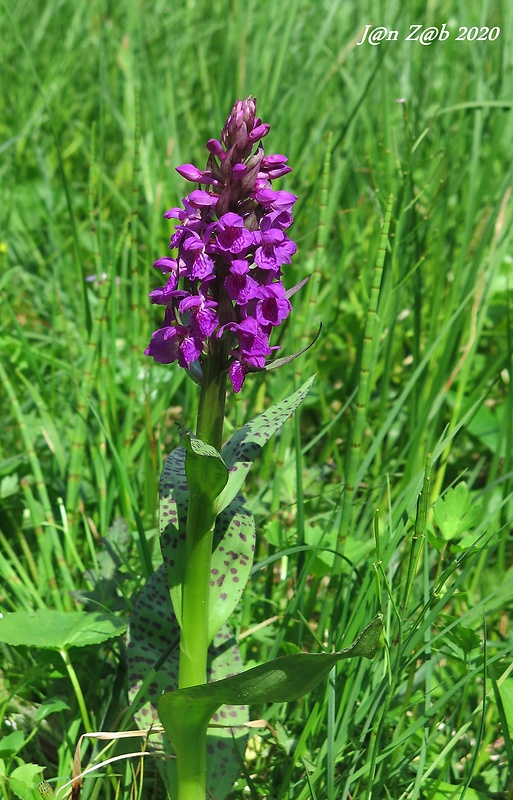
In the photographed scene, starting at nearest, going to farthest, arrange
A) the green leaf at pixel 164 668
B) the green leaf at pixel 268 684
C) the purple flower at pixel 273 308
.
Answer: the green leaf at pixel 268 684, the purple flower at pixel 273 308, the green leaf at pixel 164 668

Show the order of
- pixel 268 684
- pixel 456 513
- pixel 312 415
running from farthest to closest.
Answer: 1. pixel 312 415
2. pixel 456 513
3. pixel 268 684

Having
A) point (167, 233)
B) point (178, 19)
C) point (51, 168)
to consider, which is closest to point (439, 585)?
Answer: point (167, 233)

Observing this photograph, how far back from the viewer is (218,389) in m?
1.20

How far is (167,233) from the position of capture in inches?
115

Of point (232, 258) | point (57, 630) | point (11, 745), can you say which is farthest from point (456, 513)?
point (11, 745)

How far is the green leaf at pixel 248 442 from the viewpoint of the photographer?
1228 mm

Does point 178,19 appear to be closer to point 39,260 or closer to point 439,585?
point 39,260

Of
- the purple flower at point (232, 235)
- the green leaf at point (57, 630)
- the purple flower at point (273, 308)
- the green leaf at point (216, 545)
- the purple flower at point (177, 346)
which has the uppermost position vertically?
the purple flower at point (232, 235)

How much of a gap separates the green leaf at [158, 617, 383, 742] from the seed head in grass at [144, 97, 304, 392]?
0.38 meters

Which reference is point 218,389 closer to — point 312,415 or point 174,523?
point 174,523

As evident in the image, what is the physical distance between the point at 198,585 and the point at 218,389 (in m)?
0.30

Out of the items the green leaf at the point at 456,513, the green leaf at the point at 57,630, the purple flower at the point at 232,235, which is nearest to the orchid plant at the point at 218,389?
the purple flower at the point at 232,235

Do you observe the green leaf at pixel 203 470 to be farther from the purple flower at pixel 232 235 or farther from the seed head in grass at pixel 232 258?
the purple flower at pixel 232 235

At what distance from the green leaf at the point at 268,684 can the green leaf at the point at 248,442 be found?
0.81 ft
